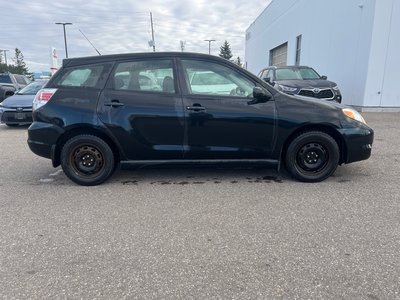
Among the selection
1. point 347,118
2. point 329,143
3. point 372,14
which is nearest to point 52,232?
point 329,143

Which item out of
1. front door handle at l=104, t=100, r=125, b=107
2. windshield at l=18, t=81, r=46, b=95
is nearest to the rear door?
front door handle at l=104, t=100, r=125, b=107

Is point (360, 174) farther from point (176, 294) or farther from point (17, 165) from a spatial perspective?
point (17, 165)

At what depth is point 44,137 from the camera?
15.9ft

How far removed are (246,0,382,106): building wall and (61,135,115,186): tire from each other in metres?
11.5

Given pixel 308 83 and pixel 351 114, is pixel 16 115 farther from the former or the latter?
pixel 351 114

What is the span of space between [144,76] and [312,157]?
2.62 meters

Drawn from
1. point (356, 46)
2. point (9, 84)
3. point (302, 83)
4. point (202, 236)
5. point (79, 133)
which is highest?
point (356, 46)

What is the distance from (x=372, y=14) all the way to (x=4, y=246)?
45.1 ft

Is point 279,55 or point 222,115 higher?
point 279,55

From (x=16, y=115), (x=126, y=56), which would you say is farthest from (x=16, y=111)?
(x=126, y=56)

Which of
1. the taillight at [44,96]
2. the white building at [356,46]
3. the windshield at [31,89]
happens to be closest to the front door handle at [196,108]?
the taillight at [44,96]

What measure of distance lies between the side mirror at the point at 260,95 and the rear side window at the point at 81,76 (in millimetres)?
2119

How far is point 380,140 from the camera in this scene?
26.4ft


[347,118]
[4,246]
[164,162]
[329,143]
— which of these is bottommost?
[4,246]
